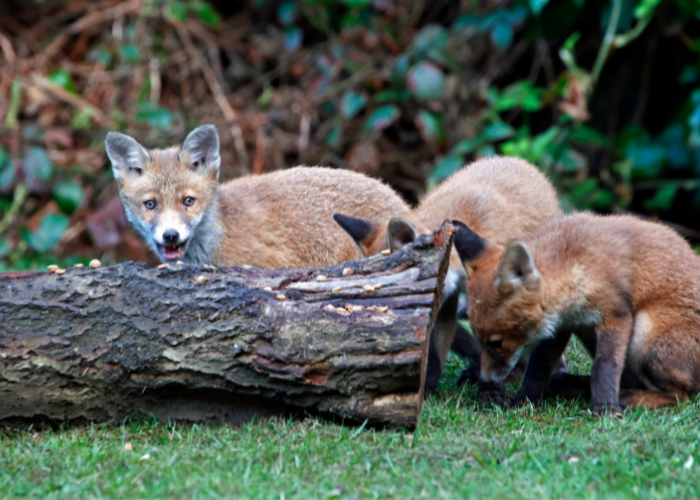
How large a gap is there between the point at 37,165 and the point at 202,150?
519 cm

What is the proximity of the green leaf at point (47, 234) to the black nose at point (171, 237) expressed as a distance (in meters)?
5.38

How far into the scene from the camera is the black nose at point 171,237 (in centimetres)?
597

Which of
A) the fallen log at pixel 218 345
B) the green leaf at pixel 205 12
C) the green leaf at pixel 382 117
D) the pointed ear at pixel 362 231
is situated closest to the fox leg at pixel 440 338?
the pointed ear at pixel 362 231

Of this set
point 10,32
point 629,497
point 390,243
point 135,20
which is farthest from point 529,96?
point 10,32

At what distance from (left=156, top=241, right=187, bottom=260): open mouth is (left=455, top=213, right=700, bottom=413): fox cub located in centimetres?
260

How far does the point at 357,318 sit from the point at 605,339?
172 cm

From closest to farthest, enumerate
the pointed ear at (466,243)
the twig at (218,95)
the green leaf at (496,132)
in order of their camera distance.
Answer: the pointed ear at (466,243), the green leaf at (496,132), the twig at (218,95)

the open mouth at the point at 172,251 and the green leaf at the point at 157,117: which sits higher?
the green leaf at the point at 157,117

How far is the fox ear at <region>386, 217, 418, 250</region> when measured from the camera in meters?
5.10

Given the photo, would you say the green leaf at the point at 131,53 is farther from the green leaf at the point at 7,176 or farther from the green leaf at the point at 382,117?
the green leaf at the point at 382,117

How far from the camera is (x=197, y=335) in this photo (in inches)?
163

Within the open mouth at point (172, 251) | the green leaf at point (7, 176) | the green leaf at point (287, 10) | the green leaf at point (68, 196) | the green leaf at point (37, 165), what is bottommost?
the green leaf at point (68, 196)

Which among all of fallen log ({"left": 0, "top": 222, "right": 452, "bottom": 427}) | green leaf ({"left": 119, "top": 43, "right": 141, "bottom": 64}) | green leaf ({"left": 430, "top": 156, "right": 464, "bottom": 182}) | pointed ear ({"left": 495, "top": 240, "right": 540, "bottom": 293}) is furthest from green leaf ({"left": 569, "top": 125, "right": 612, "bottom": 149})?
green leaf ({"left": 119, "top": 43, "right": 141, "bottom": 64})

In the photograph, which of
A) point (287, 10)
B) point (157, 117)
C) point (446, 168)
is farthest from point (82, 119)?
point (446, 168)
